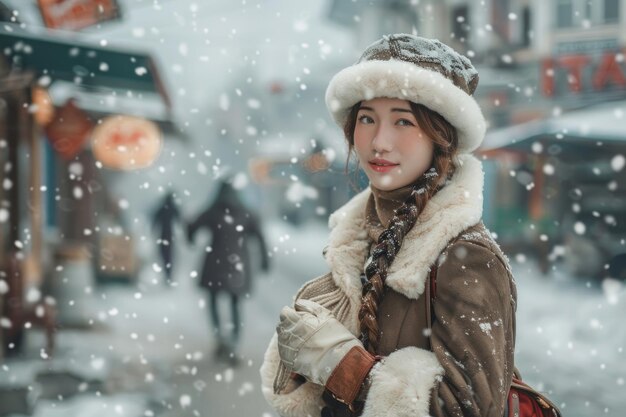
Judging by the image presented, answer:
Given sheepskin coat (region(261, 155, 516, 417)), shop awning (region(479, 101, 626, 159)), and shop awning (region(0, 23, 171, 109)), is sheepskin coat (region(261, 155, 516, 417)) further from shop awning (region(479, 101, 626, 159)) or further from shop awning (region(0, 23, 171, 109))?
shop awning (region(479, 101, 626, 159))

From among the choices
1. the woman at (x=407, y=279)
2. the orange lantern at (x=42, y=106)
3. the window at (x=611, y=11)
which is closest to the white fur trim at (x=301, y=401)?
the woman at (x=407, y=279)

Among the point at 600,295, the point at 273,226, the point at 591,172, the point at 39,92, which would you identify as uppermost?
the point at 39,92

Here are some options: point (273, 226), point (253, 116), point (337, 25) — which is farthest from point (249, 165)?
point (337, 25)

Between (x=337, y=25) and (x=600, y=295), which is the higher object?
(x=337, y=25)

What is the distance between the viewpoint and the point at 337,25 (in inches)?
392

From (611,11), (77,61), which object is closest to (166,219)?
(77,61)

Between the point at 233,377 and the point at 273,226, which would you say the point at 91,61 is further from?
the point at 273,226

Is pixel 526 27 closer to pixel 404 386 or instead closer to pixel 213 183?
pixel 213 183

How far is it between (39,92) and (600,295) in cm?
845

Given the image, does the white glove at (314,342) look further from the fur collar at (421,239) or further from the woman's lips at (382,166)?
the woman's lips at (382,166)

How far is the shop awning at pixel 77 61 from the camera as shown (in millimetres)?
7461

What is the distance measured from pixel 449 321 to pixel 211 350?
19.8ft

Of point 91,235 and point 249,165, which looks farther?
point 249,165

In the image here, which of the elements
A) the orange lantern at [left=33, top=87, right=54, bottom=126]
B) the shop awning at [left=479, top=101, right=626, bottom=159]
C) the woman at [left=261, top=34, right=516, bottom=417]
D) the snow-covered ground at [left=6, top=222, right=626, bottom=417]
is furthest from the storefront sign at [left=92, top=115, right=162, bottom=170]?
the woman at [left=261, top=34, right=516, bottom=417]
